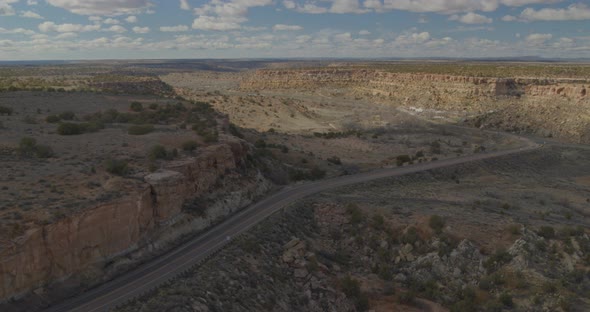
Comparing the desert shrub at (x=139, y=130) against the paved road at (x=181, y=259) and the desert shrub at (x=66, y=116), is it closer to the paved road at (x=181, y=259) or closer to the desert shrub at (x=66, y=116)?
the desert shrub at (x=66, y=116)

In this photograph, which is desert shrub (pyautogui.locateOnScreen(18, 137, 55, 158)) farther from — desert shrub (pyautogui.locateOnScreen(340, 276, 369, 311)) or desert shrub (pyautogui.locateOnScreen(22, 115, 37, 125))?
desert shrub (pyautogui.locateOnScreen(340, 276, 369, 311))

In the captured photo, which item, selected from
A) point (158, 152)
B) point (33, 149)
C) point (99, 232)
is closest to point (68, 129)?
point (33, 149)

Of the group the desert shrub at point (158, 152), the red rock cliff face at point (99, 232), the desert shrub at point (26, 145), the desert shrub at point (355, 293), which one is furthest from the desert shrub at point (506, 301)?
the desert shrub at point (26, 145)

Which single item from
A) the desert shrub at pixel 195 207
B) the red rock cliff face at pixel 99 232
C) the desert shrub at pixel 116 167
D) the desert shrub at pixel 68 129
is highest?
the desert shrub at pixel 68 129

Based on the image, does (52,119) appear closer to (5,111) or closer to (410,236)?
(5,111)

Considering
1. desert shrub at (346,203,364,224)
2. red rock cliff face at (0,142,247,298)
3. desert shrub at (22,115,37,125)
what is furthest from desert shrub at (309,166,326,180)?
desert shrub at (22,115,37,125)

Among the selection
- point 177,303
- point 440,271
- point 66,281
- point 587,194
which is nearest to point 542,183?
point 587,194
